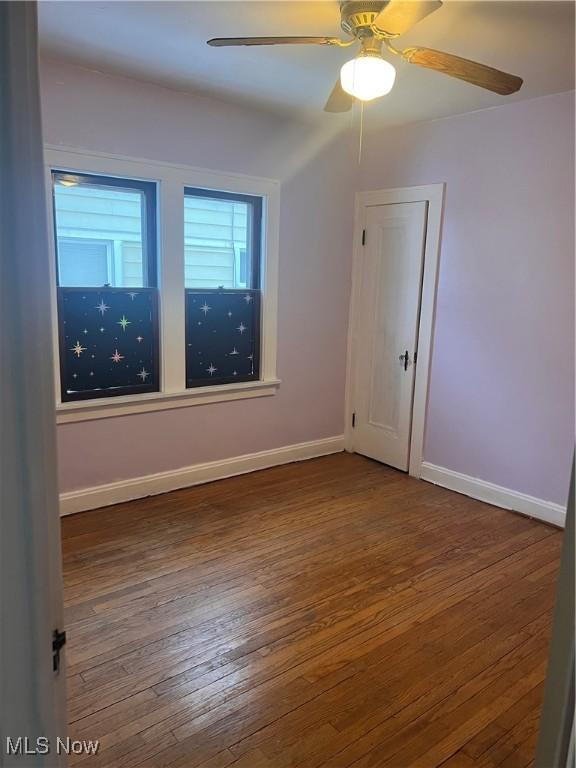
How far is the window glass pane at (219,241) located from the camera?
12.1 ft

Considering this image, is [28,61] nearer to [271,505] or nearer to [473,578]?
[473,578]

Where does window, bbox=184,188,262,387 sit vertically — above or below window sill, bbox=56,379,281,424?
above

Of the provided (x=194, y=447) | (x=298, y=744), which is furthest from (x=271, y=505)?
(x=298, y=744)

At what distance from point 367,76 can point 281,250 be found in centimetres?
197

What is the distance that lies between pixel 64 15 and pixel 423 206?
2530 mm

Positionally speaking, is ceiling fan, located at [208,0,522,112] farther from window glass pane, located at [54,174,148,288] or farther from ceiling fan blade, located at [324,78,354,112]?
window glass pane, located at [54,174,148,288]

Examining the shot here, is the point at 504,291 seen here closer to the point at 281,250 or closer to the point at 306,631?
the point at 281,250

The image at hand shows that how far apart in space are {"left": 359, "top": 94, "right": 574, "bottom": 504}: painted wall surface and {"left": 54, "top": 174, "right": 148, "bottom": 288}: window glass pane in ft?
6.63

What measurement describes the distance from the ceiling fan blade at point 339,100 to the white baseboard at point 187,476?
2499mm

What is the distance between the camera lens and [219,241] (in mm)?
3824

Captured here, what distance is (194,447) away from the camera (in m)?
3.90

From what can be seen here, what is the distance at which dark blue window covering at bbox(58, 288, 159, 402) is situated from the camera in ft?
10.8

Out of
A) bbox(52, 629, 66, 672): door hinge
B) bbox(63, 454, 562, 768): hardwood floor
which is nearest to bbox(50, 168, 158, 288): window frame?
bbox(63, 454, 562, 768): hardwood floor

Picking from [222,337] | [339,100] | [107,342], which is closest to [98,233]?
[107,342]
